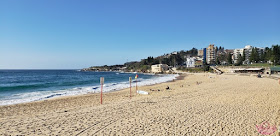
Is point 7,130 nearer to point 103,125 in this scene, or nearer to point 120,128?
point 103,125

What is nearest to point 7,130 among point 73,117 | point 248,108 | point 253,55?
point 73,117

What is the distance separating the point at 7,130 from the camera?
607 cm

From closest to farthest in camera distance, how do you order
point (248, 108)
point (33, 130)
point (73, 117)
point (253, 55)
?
1. point (33, 130)
2. point (73, 117)
3. point (248, 108)
4. point (253, 55)

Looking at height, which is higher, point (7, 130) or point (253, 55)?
point (253, 55)

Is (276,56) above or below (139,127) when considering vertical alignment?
above

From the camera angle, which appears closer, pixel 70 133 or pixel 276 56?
pixel 70 133

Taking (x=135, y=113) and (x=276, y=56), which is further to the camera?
(x=276, y=56)

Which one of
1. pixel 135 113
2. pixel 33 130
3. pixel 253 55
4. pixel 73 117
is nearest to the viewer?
pixel 33 130

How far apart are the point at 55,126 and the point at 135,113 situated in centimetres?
366

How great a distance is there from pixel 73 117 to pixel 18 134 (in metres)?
2.31

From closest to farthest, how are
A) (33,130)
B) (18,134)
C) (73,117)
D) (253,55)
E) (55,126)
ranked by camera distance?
(18,134), (33,130), (55,126), (73,117), (253,55)

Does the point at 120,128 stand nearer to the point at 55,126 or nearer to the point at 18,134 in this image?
the point at 55,126

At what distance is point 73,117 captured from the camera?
303 inches

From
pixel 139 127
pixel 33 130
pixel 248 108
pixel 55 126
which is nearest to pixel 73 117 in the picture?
pixel 55 126
